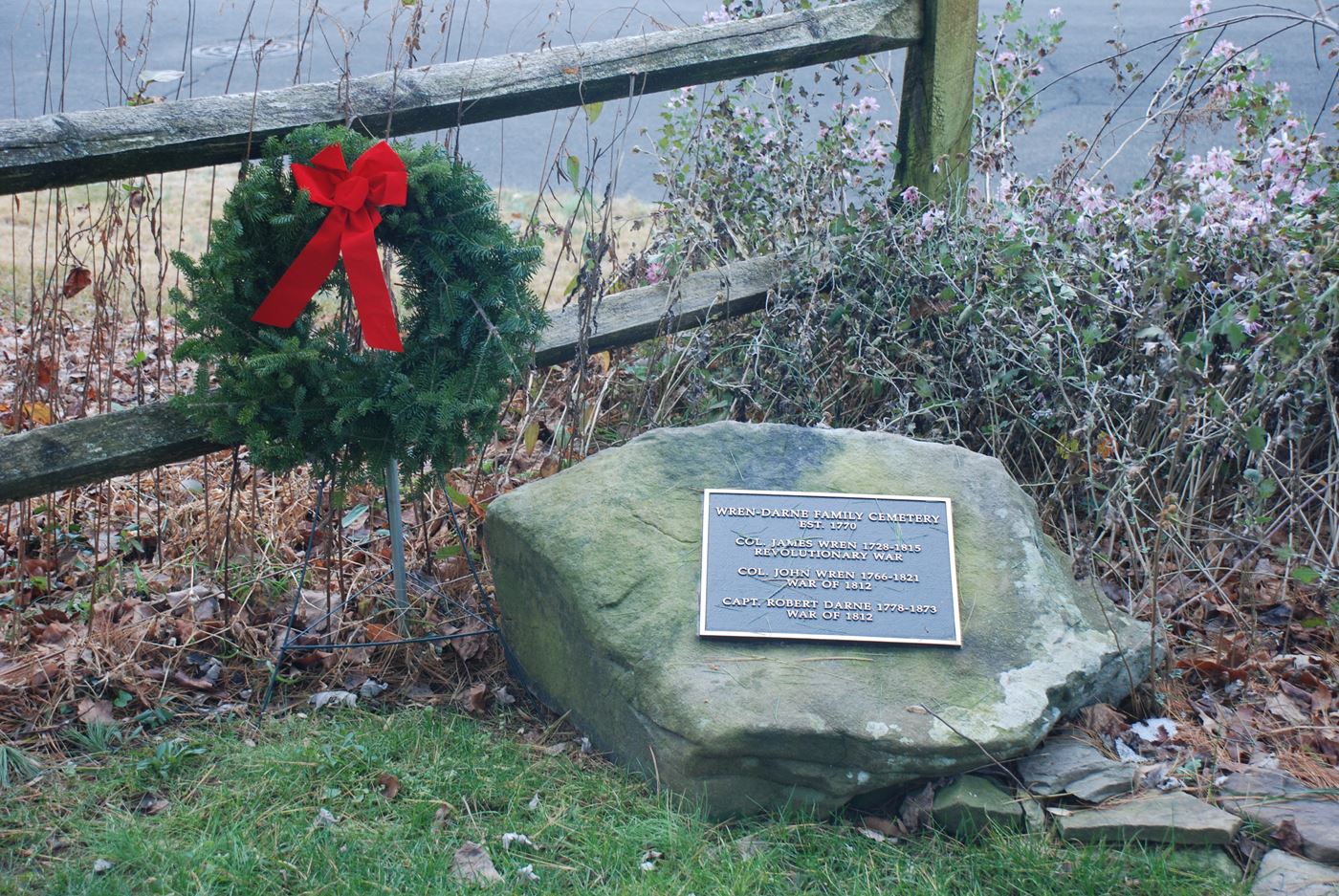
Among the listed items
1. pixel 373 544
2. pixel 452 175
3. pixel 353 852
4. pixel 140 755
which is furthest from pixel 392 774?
pixel 452 175

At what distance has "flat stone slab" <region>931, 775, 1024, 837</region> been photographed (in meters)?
2.71

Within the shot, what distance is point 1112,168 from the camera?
7945 mm

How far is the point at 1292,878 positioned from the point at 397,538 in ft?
8.04

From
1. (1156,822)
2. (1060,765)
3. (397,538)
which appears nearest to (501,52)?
(397,538)

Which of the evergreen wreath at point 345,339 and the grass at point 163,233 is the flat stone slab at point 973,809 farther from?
the grass at point 163,233

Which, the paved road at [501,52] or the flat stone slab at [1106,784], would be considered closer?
the flat stone slab at [1106,784]

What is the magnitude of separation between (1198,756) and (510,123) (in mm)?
7817

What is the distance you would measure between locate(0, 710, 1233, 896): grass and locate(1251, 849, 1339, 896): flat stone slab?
0.26 feet

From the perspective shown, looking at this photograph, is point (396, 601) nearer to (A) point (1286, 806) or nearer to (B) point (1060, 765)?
(B) point (1060, 765)

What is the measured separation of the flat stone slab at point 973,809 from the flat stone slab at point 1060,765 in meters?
0.10

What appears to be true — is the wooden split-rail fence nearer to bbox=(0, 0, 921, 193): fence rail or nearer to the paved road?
bbox=(0, 0, 921, 193): fence rail

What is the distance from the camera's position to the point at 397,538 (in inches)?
132

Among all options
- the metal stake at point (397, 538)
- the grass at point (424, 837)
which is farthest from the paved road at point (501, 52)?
the grass at point (424, 837)

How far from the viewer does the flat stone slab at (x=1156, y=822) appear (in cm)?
261
